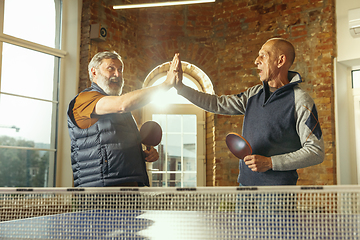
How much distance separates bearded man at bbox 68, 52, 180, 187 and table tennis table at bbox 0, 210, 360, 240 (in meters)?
0.52

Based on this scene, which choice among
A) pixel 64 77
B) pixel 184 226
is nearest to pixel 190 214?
pixel 184 226

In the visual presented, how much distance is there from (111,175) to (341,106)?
4.11 m

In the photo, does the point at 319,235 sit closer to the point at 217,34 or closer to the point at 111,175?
the point at 111,175

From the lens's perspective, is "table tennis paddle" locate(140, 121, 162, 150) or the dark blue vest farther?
"table tennis paddle" locate(140, 121, 162, 150)

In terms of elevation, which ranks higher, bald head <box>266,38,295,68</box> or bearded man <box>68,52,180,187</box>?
bald head <box>266,38,295,68</box>

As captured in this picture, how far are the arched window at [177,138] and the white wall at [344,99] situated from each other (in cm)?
232

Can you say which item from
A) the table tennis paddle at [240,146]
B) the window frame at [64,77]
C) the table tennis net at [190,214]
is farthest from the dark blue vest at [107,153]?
the window frame at [64,77]

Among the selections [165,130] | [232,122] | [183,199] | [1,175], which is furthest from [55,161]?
[183,199]

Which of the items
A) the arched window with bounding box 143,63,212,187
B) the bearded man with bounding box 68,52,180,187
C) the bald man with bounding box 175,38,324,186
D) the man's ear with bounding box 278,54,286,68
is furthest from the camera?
the arched window with bounding box 143,63,212,187

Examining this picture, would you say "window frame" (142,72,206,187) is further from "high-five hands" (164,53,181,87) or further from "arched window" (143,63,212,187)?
"high-five hands" (164,53,181,87)

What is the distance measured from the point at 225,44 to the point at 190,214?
4688 millimetres

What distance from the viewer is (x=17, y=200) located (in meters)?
1.49

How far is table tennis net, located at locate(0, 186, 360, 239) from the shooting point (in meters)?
1.28

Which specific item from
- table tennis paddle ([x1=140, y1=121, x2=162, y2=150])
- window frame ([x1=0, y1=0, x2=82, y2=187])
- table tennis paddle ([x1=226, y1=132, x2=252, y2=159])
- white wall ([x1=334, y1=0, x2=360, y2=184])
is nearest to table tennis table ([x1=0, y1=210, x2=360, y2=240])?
table tennis paddle ([x1=226, y1=132, x2=252, y2=159])
